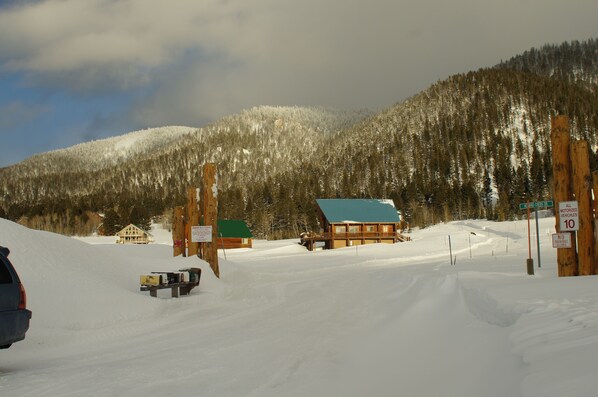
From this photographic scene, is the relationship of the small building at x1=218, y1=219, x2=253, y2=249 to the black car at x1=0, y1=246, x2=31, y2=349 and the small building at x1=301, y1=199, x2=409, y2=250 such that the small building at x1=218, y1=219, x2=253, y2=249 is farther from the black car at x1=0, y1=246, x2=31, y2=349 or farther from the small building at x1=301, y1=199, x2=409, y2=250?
the black car at x1=0, y1=246, x2=31, y2=349

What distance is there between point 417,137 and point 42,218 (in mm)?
110327

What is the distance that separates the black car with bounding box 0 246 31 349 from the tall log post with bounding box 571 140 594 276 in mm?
13115

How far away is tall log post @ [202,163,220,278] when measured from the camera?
20.5 m

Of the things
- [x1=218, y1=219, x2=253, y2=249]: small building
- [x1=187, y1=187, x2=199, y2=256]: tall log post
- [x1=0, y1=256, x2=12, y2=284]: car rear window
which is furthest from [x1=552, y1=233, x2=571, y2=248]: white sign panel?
[x1=218, y1=219, x2=253, y2=249]: small building

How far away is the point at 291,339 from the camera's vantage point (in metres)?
9.15

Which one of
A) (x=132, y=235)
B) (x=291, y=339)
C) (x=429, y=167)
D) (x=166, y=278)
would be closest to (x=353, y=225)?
(x=166, y=278)

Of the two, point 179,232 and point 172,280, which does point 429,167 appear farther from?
point 172,280

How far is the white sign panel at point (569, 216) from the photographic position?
1384 centimetres

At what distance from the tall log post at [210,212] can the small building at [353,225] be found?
3912 cm

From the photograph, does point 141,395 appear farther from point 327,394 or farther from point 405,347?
point 405,347

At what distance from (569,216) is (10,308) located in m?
13.2

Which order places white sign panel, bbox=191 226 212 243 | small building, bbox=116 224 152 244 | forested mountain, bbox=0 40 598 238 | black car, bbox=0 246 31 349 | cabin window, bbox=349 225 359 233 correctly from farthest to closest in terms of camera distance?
forested mountain, bbox=0 40 598 238 → small building, bbox=116 224 152 244 → cabin window, bbox=349 225 359 233 → white sign panel, bbox=191 226 212 243 → black car, bbox=0 246 31 349

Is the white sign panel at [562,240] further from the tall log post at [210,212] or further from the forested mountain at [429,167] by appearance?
the forested mountain at [429,167]

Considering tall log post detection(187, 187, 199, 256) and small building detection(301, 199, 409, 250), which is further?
small building detection(301, 199, 409, 250)
